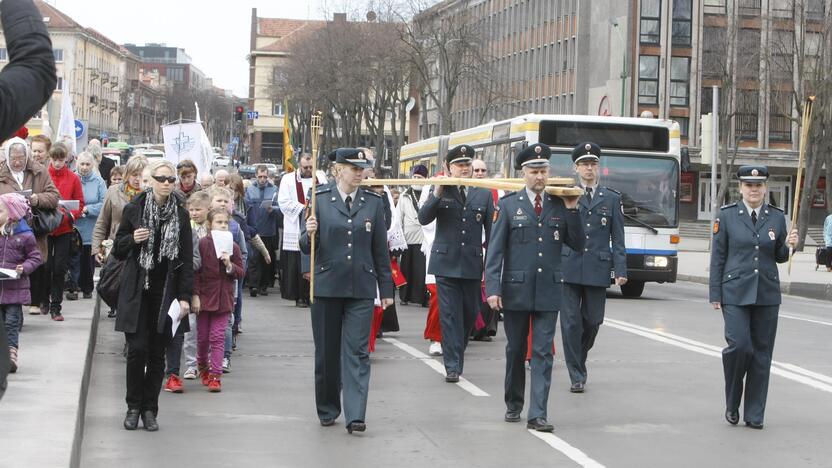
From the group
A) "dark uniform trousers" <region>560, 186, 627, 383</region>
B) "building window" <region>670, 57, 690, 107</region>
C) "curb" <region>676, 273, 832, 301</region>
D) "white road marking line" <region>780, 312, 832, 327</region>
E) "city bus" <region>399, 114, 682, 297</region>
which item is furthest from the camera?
"building window" <region>670, 57, 690, 107</region>

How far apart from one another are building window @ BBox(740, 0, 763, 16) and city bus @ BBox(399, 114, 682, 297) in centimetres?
5269

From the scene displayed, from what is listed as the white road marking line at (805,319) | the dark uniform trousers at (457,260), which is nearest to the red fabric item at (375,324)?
the dark uniform trousers at (457,260)

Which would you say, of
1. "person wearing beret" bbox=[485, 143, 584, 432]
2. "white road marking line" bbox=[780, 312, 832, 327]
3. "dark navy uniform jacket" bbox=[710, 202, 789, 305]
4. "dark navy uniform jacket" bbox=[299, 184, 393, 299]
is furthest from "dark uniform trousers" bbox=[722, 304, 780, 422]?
"white road marking line" bbox=[780, 312, 832, 327]

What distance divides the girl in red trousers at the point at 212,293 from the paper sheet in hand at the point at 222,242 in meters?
0.02

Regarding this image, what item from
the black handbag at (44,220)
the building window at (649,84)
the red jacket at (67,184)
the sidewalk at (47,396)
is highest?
the building window at (649,84)

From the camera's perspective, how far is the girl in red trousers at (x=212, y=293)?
38.4ft

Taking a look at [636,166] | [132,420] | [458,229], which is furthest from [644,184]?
[132,420]

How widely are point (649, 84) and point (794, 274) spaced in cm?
4472

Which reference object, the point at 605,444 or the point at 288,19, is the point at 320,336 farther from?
the point at 288,19

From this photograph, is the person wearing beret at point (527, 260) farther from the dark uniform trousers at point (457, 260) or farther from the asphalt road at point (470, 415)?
the dark uniform trousers at point (457, 260)

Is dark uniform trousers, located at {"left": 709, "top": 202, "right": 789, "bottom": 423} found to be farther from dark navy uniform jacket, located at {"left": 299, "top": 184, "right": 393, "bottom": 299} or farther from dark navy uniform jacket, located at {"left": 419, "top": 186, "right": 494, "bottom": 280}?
dark navy uniform jacket, located at {"left": 419, "top": 186, "right": 494, "bottom": 280}

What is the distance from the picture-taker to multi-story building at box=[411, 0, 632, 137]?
3059 inches

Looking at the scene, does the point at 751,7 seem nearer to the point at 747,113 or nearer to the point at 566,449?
the point at 747,113

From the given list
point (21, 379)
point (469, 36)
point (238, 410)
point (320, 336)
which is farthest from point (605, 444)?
point (469, 36)
